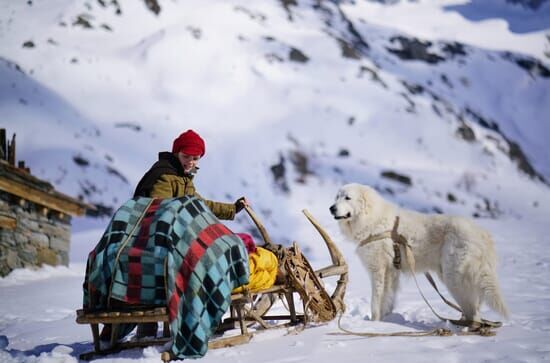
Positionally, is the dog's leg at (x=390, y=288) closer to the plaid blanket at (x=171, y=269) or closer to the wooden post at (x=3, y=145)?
the plaid blanket at (x=171, y=269)

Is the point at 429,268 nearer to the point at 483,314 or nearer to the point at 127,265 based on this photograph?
the point at 483,314

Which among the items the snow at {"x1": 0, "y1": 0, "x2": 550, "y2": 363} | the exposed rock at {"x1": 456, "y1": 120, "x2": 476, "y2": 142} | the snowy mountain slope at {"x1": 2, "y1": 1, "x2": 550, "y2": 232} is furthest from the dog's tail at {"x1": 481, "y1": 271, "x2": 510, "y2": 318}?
the exposed rock at {"x1": 456, "y1": 120, "x2": 476, "y2": 142}

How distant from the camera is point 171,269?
11.2ft

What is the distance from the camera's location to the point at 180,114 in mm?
27266

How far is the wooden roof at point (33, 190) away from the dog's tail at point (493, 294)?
860cm

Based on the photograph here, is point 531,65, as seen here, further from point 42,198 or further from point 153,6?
point 42,198

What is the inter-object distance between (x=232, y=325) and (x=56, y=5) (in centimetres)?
3301

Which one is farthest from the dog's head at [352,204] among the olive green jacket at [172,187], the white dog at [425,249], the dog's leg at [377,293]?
the olive green jacket at [172,187]

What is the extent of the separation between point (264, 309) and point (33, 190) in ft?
22.9

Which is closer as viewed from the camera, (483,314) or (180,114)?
(483,314)

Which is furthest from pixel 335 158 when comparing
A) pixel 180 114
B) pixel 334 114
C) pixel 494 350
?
pixel 494 350

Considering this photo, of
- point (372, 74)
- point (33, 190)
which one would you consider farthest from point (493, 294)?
point (372, 74)

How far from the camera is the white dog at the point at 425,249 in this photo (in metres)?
4.65

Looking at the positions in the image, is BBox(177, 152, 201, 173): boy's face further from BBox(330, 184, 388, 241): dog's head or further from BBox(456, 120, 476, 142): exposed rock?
BBox(456, 120, 476, 142): exposed rock
